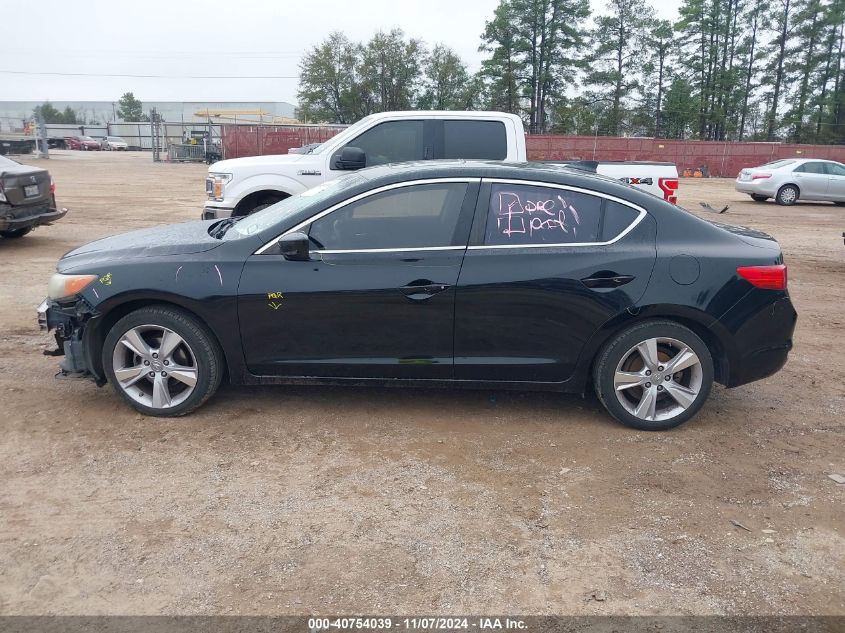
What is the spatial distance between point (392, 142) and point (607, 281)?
4898 mm

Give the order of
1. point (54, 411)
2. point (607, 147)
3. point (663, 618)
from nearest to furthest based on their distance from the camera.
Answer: point (663, 618) < point (54, 411) < point (607, 147)

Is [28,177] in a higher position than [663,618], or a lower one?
higher

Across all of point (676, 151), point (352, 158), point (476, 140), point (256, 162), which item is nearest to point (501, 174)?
point (352, 158)

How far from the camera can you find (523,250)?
438 cm

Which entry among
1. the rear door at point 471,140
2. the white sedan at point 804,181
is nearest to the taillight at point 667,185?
the rear door at point 471,140

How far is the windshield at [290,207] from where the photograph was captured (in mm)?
4551

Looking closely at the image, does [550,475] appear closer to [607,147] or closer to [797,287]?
[797,287]

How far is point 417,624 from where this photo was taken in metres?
2.70

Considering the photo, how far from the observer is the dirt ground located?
2.91 meters

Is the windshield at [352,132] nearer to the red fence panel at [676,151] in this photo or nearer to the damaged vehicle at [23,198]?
the damaged vehicle at [23,198]

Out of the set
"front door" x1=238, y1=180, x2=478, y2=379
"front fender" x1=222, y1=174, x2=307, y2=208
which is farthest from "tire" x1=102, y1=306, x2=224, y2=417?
"front fender" x1=222, y1=174, x2=307, y2=208

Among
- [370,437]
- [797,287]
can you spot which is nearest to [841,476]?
[370,437]

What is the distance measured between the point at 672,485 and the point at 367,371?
190 centimetres

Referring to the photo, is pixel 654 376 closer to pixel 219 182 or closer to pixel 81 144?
pixel 219 182
